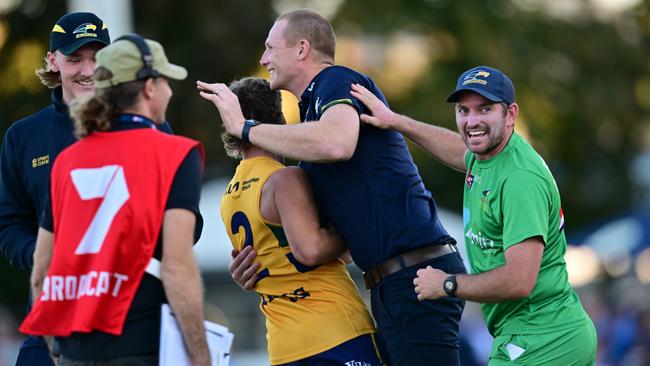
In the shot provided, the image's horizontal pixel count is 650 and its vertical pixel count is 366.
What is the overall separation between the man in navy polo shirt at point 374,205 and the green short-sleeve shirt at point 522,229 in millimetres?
241

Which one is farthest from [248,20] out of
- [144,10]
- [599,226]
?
[599,226]

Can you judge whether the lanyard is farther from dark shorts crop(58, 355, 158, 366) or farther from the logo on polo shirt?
the logo on polo shirt

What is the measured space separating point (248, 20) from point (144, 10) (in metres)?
1.67

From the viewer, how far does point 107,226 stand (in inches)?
195

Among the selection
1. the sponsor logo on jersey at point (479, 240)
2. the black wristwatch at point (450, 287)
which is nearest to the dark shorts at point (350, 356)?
the black wristwatch at point (450, 287)

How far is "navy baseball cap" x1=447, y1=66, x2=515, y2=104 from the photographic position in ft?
19.4

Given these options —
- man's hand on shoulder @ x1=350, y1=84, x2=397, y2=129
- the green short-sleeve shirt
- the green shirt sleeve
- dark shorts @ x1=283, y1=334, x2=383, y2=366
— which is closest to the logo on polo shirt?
man's hand on shoulder @ x1=350, y1=84, x2=397, y2=129

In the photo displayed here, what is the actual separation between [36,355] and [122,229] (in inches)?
58.4

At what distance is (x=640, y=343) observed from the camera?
16281mm

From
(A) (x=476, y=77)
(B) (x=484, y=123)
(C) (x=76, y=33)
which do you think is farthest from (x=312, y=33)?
(C) (x=76, y=33)

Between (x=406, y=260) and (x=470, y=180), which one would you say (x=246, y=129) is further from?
(x=470, y=180)

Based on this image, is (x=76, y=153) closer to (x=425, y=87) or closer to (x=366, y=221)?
(x=366, y=221)

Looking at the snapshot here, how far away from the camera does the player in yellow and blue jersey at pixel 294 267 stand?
6.07 metres

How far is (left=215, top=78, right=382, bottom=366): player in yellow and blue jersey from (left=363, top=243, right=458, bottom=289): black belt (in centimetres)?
18
